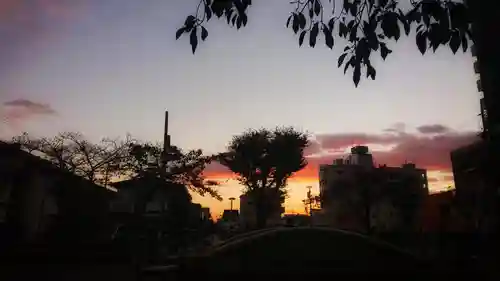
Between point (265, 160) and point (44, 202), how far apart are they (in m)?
21.4

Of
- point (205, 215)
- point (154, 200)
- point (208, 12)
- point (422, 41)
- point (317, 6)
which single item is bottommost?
point (422, 41)

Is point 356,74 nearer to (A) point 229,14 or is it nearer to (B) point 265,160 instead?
(A) point 229,14

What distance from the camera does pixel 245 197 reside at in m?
43.9

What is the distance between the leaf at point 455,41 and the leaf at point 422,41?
188mm

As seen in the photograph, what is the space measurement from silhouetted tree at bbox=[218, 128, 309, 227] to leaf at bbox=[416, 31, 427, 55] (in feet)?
119

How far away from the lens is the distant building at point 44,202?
1623 cm

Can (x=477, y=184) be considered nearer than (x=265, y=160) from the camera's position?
Yes


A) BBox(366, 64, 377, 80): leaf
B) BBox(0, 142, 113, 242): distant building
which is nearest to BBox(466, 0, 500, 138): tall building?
BBox(366, 64, 377, 80): leaf

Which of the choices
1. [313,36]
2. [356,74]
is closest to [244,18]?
[313,36]

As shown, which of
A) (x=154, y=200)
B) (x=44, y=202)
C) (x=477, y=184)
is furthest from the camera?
(x=154, y=200)

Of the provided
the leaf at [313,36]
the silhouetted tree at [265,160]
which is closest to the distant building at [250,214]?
the silhouetted tree at [265,160]

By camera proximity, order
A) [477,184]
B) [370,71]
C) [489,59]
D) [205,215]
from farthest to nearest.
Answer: [205,215]
[477,184]
[370,71]
[489,59]

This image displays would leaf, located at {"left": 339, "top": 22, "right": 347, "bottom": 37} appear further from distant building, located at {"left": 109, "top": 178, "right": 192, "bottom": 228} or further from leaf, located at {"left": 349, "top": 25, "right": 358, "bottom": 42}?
distant building, located at {"left": 109, "top": 178, "right": 192, "bottom": 228}

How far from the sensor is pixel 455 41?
10.5 ft
